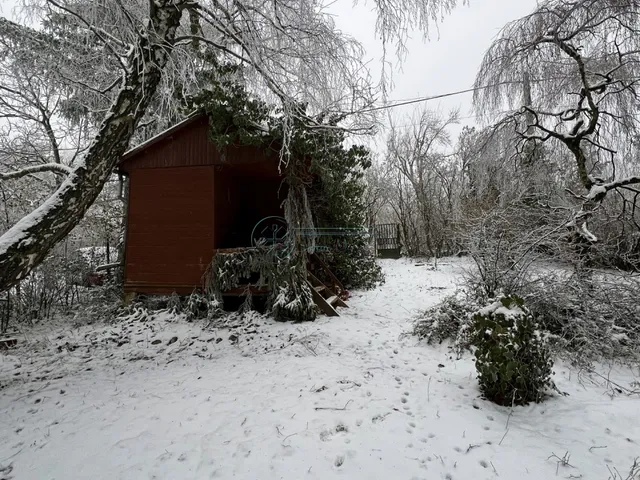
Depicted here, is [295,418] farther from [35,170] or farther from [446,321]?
[35,170]

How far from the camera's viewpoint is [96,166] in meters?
3.69

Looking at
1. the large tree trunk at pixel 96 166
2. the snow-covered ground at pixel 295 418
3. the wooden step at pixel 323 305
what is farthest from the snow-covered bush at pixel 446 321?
the large tree trunk at pixel 96 166

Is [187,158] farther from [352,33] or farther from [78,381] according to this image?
[78,381]

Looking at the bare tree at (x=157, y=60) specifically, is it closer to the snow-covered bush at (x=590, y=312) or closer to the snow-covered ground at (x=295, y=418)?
the snow-covered ground at (x=295, y=418)

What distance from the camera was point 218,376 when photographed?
12.4 feet

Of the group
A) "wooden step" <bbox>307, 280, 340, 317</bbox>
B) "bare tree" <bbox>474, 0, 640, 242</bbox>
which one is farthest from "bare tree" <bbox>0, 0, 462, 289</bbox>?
"wooden step" <bbox>307, 280, 340, 317</bbox>

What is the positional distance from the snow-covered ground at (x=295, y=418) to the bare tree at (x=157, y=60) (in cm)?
154

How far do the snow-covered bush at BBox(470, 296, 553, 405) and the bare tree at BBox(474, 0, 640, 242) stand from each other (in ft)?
6.36

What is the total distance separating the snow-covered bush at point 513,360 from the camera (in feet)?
9.43

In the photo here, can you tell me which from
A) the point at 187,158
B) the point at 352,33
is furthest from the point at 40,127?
the point at 352,33

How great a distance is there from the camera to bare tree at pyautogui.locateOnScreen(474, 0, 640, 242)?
4.42 metres

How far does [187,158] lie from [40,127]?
4600 millimetres

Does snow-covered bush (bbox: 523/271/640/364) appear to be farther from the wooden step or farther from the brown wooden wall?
the brown wooden wall

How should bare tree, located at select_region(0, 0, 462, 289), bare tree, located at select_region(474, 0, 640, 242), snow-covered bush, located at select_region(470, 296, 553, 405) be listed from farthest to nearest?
bare tree, located at select_region(474, 0, 640, 242), bare tree, located at select_region(0, 0, 462, 289), snow-covered bush, located at select_region(470, 296, 553, 405)
